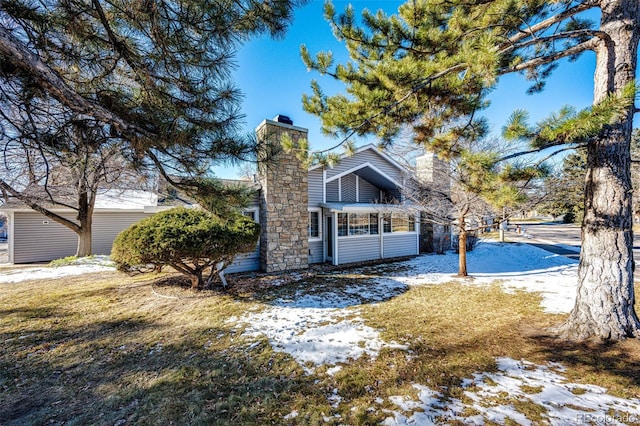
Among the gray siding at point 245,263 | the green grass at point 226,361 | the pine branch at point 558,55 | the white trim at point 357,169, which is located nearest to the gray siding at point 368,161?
the white trim at point 357,169

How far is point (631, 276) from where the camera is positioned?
353 centimetres

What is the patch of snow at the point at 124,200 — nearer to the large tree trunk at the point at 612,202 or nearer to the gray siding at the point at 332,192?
the gray siding at the point at 332,192

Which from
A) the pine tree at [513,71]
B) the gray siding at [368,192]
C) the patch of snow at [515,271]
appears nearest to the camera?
the pine tree at [513,71]

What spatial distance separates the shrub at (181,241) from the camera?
555cm

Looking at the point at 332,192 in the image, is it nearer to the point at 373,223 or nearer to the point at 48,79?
the point at 373,223

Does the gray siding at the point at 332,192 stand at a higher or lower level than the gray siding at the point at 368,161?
lower

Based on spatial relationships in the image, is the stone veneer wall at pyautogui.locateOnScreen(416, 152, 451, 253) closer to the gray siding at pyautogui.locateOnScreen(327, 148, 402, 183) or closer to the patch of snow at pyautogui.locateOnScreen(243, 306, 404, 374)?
the gray siding at pyautogui.locateOnScreen(327, 148, 402, 183)

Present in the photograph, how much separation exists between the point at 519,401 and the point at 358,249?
8289mm

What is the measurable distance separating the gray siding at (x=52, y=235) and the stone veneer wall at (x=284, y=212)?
9.40 m

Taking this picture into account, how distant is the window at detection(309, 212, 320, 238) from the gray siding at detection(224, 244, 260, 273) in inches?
92.9

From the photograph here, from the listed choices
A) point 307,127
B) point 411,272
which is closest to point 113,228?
point 307,127

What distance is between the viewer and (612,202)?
3.41 meters

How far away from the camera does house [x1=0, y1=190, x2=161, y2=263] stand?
37.3 feet

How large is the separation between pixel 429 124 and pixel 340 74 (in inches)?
74.4
